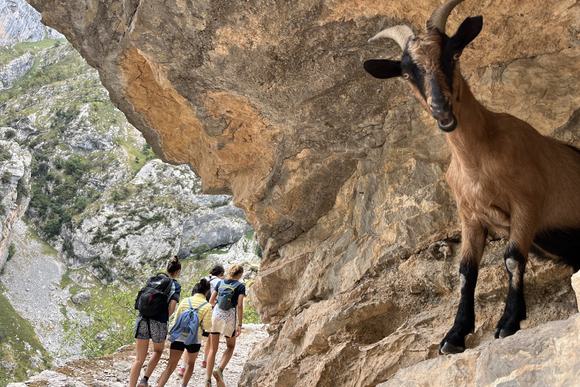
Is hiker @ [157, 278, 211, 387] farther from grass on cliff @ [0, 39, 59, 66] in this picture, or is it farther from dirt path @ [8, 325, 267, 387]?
grass on cliff @ [0, 39, 59, 66]

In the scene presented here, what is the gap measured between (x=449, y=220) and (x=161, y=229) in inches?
3145

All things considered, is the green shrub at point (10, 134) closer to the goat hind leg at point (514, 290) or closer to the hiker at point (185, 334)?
the hiker at point (185, 334)

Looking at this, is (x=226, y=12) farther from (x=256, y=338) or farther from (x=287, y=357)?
(x=256, y=338)

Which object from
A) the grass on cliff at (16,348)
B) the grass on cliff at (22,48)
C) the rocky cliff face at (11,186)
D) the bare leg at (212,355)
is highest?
the grass on cliff at (22,48)

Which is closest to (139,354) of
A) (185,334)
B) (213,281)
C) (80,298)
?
(185,334)

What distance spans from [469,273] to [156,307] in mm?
4515

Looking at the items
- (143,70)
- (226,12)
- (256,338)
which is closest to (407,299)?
(226,12)

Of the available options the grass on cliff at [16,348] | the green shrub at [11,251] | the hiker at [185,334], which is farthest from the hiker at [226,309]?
the green shrub at [11,251]

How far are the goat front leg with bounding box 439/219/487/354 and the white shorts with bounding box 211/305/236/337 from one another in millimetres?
4945

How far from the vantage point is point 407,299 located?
6.38m

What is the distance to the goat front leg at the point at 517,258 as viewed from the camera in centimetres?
438

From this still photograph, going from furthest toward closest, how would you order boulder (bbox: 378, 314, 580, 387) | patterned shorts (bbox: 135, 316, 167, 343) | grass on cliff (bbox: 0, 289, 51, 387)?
grass on cliff (bbox: 0, 289, 51, 387)
patterned shorts (bbox: 135, 316, 167, 343)
boulder (bbox: 378, 314, 580, 387)

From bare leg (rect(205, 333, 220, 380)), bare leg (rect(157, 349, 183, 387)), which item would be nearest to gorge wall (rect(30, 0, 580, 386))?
bare leg (rect(205, 333, 220, 380))

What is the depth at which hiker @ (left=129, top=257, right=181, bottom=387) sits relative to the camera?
7930mm
